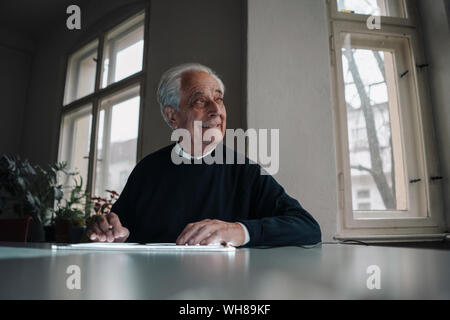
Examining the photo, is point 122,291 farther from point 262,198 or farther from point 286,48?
point 286,48

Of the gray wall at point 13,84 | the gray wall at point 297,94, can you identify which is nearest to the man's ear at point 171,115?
the gray wall at point 297,94

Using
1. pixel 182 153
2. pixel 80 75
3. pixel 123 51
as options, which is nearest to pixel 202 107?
pixel 182 153

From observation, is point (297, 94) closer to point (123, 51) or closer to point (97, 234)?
point (97, 234)

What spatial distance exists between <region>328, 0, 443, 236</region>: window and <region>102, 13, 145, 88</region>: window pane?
7.35 ft

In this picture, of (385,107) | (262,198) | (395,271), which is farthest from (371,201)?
(395,271)

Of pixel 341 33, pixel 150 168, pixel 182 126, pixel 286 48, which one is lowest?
pixel 150 168

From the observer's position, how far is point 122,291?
27 centimetres

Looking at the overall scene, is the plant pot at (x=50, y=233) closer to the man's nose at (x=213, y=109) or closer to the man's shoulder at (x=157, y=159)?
the man's shoulder at (x=157, y=159)

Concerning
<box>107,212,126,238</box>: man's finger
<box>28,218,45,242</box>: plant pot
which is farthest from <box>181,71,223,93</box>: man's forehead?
<box>28,218,45,242</box>: plant pot

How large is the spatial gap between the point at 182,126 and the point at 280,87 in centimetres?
83

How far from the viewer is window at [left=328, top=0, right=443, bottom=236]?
2373 millimetres

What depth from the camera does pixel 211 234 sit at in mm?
852

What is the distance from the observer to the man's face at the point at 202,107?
1.62 m

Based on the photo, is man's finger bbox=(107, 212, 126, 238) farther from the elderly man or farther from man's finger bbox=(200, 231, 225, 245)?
man's finger bbox=(200, 231, 225, 245)
